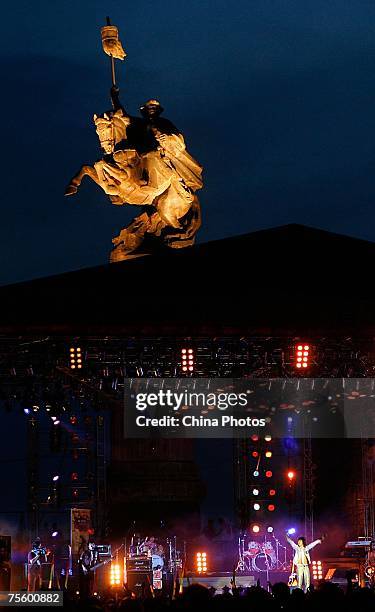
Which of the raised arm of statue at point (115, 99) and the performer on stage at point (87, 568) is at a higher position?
the raised arm of statue at point (115, 99)

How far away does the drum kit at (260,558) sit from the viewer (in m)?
23.8

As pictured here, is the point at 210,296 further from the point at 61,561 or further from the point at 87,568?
the point at 61,561

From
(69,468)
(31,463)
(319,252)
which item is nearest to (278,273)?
(319,252)

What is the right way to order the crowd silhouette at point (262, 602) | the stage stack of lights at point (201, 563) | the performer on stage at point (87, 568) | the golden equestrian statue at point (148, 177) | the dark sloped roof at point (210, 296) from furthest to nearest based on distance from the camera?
1. the golden equestrian statue at point (148, 177)
2. the stage stack of lights at point (201, 563)
3. the performer on stage at point (87, 568)
4. the dark sloped roof at point (210, 296)
5. the crowd silhouette at point (262, 602)

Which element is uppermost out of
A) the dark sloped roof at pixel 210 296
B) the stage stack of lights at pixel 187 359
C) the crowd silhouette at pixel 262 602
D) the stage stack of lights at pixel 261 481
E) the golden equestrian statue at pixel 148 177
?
the golden equestrian statue at pixel 148 177

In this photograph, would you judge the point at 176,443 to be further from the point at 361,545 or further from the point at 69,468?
the point at 361,545

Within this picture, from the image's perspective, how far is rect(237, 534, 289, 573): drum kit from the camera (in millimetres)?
23828

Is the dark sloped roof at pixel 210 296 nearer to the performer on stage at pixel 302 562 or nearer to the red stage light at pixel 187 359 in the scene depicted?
the red stage light at pixel 187 359

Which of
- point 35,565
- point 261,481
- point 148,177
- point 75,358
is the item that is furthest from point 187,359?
point 261,481

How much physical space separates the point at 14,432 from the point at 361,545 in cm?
912

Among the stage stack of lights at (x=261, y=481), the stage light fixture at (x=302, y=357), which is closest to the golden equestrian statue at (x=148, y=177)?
the stage stack of lights at (x=261, y=481)

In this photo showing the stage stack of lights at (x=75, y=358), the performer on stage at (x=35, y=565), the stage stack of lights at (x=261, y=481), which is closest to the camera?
the stage stack of lights at (x=75, y=358)

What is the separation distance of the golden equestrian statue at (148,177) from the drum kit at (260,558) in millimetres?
5990

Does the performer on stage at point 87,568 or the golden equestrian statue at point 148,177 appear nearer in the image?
the performer on stage at point 87,568
